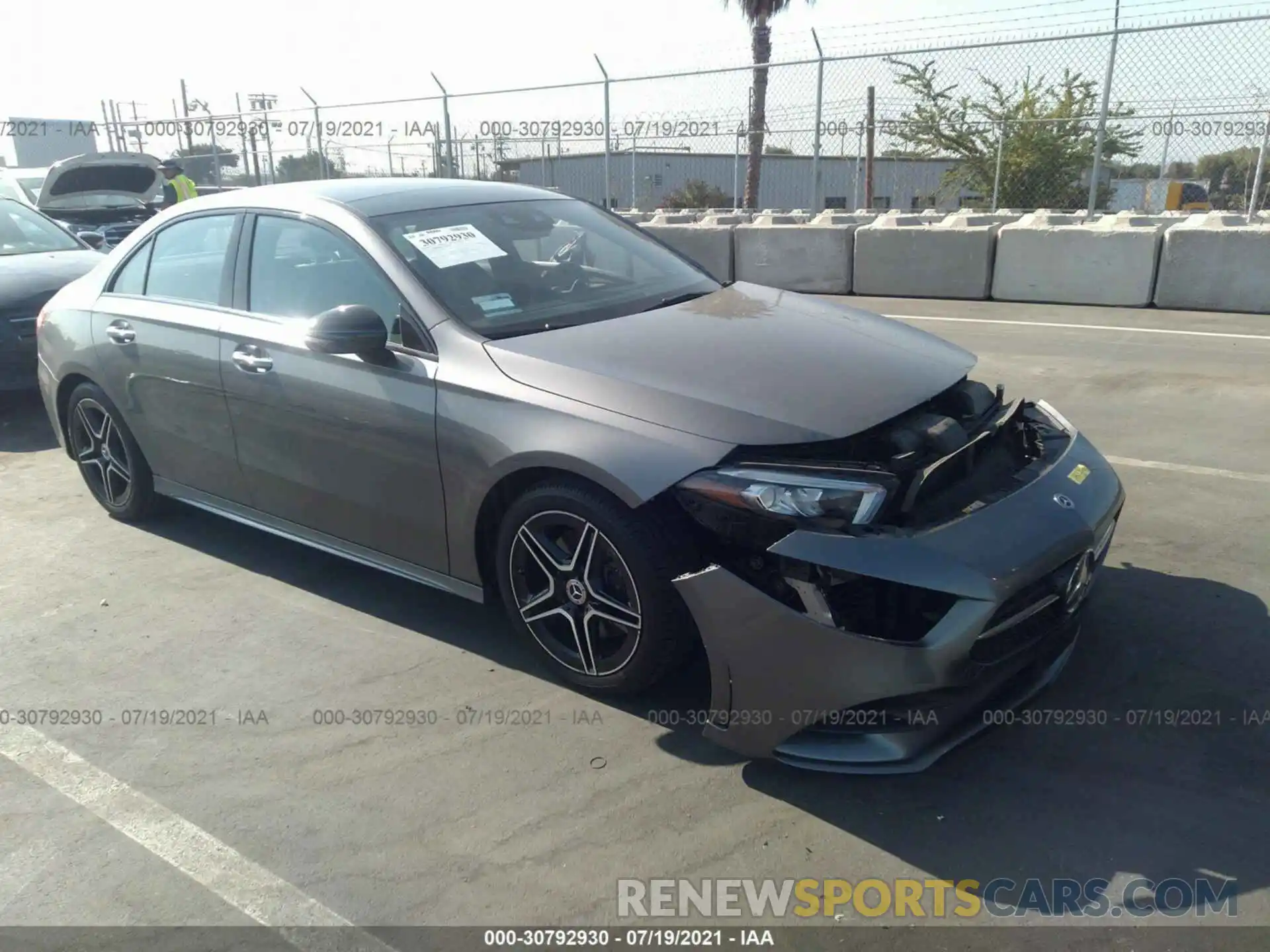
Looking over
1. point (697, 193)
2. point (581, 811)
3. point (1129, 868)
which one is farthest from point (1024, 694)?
point (697, 193)

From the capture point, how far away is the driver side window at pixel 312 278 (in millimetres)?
3650

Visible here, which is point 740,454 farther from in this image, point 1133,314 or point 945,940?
point 1133,314

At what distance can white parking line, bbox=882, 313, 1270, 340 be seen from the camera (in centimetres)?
844

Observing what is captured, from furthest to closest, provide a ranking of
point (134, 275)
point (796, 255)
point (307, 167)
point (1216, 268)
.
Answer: point (307, 167) < point (796, 255) < point (1216, 268) < point (134, 275)

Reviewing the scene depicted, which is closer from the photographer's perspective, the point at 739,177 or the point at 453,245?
the point at 453,245

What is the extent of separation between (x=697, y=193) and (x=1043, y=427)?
912 inches

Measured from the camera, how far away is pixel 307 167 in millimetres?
20234

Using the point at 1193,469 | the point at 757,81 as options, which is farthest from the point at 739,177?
the point at 1193,469

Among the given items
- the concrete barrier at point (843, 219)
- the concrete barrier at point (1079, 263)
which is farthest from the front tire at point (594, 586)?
the concrete barrier at point (843, 219)

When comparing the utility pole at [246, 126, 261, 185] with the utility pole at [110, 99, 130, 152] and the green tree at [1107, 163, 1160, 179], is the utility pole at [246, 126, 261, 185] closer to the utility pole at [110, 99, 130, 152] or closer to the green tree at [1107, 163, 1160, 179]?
the utility pole at [110, 99, 130, 152]

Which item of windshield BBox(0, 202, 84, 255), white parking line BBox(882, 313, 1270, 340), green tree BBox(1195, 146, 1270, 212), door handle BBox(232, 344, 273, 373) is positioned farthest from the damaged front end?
green tree BBox(1195, 146, 1270, 212)

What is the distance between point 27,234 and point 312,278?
18.6ft

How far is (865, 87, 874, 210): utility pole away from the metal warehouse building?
46 cm

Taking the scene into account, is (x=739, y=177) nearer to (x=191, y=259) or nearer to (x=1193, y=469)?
(x=1193, y=469)
